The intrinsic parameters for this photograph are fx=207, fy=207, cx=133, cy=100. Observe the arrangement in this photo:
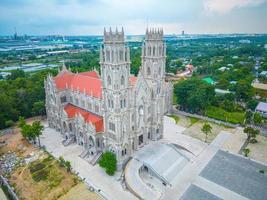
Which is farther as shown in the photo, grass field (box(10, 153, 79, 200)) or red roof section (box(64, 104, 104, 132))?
red roof section (box(64, 104, 104, 132))

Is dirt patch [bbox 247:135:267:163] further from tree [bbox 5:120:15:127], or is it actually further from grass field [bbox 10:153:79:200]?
tree [bbox 5:120:15:127]

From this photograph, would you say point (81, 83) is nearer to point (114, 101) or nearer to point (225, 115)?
point (114, 101)

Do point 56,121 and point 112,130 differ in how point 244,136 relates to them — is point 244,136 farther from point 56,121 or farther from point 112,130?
point 56,121

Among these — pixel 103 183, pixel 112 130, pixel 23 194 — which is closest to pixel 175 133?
pixel 112 130

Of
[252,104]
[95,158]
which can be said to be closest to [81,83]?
[95,158]

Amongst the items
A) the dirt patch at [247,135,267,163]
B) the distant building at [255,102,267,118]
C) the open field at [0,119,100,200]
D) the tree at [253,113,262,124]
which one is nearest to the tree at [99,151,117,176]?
the open field at [0,119,100,200]

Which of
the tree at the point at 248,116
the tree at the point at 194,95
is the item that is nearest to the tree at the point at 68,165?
the tree at the point at 194,95
